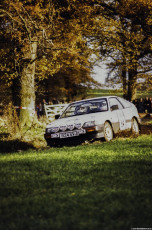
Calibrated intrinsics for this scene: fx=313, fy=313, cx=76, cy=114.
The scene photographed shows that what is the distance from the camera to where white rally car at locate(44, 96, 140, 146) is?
29.6 ft

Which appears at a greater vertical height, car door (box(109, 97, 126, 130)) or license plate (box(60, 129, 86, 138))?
car door (box(109, 97, 126, 130))

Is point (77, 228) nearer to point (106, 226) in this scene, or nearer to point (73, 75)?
point (106, 226)

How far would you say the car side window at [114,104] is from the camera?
10.2 meters

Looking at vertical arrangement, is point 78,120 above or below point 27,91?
below

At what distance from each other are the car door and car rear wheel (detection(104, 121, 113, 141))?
0.35 m

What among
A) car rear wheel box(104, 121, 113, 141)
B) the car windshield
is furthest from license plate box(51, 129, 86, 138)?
the car windshield

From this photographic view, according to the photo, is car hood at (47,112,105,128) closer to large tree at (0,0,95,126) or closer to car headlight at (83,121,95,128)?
car headlight at (83,121,95,128)

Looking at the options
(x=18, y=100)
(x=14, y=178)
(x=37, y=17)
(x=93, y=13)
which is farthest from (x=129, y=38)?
(x=14, y=178)

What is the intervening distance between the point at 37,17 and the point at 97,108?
22.5ft

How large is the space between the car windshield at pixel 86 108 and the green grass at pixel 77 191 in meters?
3.14

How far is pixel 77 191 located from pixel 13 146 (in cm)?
602

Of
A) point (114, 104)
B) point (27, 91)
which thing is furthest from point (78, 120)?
point (27, 91)

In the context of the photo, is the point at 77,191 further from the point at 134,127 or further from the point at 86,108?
the point at 134,127

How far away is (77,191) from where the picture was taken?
435cm
